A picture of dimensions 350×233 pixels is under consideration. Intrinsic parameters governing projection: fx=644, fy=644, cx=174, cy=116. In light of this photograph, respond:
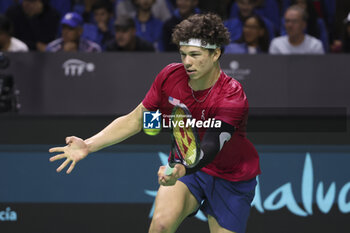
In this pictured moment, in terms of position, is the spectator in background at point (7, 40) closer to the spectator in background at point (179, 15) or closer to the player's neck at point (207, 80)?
the spectator in background at point (179, 15)

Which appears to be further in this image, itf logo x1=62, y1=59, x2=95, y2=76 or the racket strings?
itf logo x1=62, y1=59, x2=95, y2=76

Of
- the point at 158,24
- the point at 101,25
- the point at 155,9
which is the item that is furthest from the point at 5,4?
the point at 158,24

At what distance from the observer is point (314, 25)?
7953mm

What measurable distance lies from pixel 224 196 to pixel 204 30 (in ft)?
3.40

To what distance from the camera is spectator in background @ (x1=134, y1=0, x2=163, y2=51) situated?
8031mm

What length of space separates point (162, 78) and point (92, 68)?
2.73m

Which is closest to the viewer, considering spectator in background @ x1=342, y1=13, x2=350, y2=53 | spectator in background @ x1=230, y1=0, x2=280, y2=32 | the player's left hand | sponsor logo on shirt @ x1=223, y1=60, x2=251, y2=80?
the player's left hand

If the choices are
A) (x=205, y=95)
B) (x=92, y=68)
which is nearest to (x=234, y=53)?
(x=92, y=68)

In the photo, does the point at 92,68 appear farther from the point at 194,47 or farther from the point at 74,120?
the point at 194,47

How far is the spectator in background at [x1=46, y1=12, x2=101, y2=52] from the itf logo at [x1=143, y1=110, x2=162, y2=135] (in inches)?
133

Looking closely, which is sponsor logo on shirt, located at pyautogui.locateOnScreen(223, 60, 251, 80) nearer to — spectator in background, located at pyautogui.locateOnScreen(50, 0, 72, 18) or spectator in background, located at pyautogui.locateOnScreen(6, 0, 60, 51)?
spectator in background, located at pyautogui.locateOnScreen(6, 0, 60, 51)

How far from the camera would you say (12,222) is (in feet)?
17.1

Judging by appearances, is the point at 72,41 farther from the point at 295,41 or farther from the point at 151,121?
the point at 151,121

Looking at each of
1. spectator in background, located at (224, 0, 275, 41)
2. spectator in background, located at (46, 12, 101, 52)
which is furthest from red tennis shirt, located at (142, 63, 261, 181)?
spectator in background, located at (224, 0, 275, 41)
